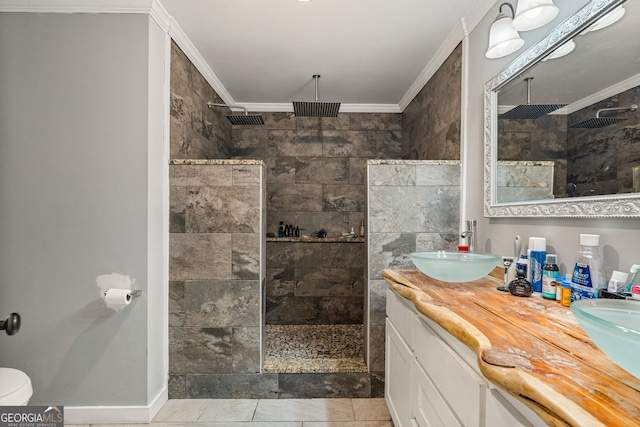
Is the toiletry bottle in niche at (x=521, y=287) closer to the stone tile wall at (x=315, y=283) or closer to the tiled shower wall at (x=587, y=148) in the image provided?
the tiled shower wall at (x=587, y=148)

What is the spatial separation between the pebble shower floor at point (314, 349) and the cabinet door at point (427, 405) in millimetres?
913

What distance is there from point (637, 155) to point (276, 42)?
86.0 inches

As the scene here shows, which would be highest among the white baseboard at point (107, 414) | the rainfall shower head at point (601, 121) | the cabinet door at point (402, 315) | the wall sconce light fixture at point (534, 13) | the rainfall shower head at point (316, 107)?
the rainfall shower head at point (316, 107)

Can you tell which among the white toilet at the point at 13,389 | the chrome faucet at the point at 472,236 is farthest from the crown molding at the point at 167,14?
the white toilet at the point at 13,389

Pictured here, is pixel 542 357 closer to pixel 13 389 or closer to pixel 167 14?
pixel 13 389

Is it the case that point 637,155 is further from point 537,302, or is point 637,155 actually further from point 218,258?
point 218,258

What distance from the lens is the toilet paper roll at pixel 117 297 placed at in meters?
1.68

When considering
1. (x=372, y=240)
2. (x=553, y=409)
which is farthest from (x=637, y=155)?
(x=372, y=240)

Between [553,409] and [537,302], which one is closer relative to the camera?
[553,409]

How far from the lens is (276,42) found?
223cm

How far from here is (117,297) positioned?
5.53 ft

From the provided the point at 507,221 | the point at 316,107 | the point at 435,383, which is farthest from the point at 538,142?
the point at 316,107

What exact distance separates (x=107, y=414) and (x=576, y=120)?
2.87 meters

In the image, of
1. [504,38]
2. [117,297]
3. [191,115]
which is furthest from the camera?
[191,115]
